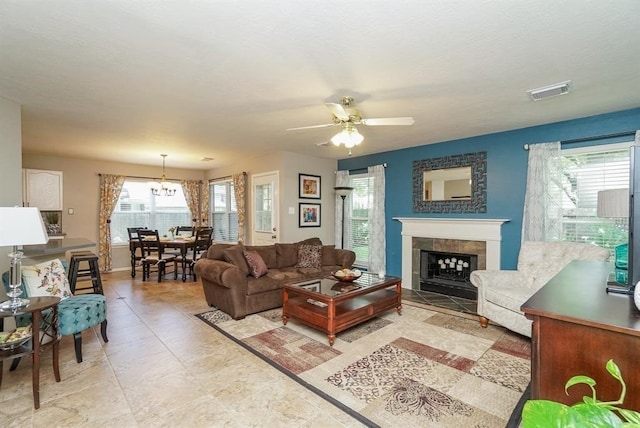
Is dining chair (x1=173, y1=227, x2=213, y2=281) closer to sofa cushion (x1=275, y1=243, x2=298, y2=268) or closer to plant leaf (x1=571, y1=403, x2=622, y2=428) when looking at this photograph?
sofa cushion (x1=275, y1=243, x2=298, y2=268)

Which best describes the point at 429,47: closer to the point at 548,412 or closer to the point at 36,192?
the point at 548,412

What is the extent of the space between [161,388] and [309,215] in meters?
4.11

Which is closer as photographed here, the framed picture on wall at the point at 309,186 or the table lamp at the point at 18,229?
the table lamp at the point at 18,229

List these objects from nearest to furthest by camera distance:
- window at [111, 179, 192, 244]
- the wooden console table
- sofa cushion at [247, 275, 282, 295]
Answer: the wooden console table < sofa cushion at [247, 275, 282, 295] < window at [111, 179, 192, 244]

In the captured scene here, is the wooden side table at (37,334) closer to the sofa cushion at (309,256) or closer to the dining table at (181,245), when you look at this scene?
the sofa cushion at (309,256)

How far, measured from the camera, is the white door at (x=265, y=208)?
5.77m

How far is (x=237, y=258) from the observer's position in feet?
13.0

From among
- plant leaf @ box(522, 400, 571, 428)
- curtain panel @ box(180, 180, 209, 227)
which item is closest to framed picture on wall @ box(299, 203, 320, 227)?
curtain panel @ box(180, 180, 209, 227)

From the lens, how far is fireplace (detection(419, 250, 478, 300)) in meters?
4.71

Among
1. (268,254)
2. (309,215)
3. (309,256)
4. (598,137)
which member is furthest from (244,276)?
(598,137)

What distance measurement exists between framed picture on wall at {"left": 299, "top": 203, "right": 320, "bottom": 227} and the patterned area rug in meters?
2.42

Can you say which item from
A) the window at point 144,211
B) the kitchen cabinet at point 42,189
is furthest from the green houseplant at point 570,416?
the window at point 144,211

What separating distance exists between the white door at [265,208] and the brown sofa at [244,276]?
1.12 m

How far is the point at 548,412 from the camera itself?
1.96 ft
